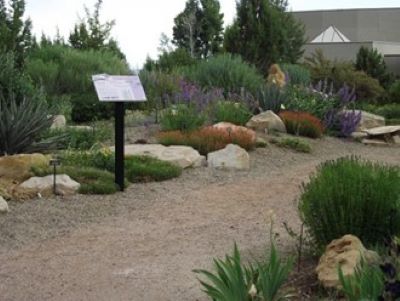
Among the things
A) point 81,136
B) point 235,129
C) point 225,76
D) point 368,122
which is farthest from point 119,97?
point 225,76

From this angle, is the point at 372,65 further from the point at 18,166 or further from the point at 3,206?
the point at 3,206

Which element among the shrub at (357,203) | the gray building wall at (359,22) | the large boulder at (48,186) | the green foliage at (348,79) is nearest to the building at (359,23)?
the gray building wall at (359,22)

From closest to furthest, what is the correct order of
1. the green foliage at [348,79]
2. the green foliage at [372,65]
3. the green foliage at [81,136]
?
the green foliage at [81,136], the green foliage at [348,79], the green foliage at [372,65]

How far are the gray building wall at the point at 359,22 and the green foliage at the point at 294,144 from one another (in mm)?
42434

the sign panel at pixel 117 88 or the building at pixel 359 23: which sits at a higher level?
the building at pixel 359 23

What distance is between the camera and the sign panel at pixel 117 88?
9352 millimetres

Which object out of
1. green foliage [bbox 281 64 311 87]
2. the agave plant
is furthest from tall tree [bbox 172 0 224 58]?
the agave plant

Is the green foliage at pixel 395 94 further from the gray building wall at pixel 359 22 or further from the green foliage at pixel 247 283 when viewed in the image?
the gray building wall at pixel 359 22

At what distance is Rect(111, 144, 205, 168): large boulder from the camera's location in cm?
1139

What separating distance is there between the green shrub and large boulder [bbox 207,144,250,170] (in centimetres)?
83

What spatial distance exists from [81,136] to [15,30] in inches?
183

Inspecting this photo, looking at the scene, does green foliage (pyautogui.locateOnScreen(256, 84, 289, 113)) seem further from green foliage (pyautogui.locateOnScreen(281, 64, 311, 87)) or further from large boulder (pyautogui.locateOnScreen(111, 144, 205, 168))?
large boulder (pyautogui.locateOnScreen(111, 144, 205, 168))

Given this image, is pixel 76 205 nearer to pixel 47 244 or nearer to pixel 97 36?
pixel 47 244

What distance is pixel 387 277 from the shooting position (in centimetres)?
386
